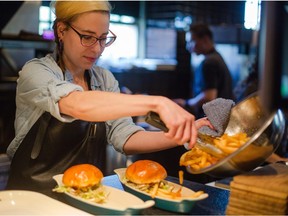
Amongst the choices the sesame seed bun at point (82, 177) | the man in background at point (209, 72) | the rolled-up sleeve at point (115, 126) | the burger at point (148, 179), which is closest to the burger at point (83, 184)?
the sesame seed bun at point (82, 177)

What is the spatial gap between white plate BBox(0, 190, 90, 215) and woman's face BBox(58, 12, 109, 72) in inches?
28.1

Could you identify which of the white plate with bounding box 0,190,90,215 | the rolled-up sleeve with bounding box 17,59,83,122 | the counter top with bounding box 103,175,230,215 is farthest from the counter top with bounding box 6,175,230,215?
the rolled-up sleeve with bounding box 17,59,83,122

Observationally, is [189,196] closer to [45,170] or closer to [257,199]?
[257,199]

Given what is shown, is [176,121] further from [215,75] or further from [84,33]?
[215,75]

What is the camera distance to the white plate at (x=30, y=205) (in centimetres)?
161

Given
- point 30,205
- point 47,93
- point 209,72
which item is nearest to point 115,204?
point 30,205

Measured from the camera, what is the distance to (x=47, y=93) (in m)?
1.81

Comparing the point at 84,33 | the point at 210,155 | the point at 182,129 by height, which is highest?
the point at 84,33

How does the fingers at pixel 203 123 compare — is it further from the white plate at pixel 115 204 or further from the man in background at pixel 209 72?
the man in background at pixel 209 72

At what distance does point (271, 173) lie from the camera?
1765mm

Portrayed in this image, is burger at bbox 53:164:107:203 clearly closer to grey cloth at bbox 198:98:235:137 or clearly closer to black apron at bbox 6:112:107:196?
black apron at bbox 6:112:107:196

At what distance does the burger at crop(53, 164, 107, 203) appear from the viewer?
5.56 ft

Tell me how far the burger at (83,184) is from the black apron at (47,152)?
12.8 inches

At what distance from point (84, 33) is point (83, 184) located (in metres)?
0.73
